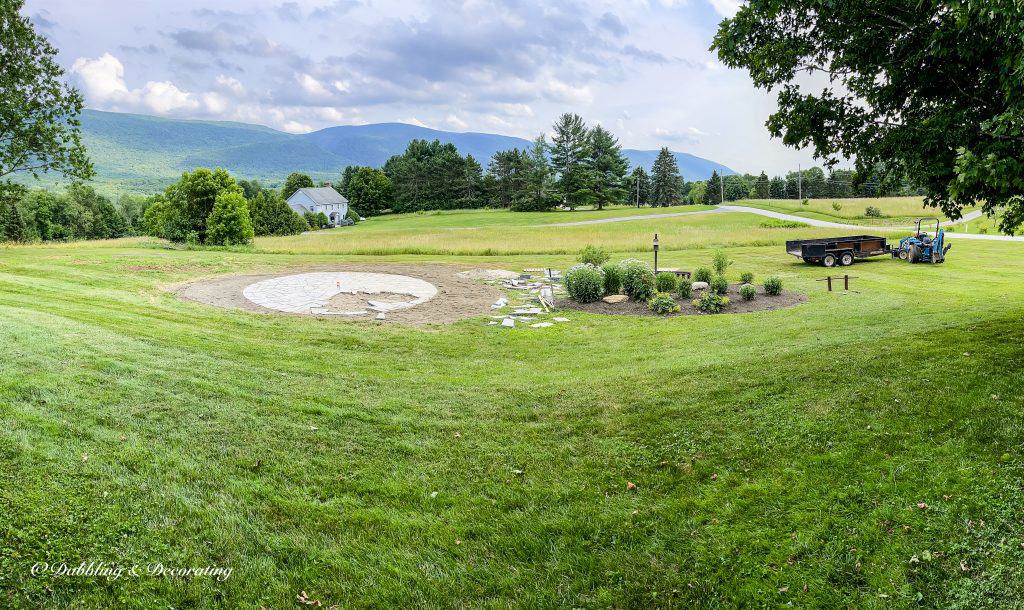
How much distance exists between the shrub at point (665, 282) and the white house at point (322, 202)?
2853 inches

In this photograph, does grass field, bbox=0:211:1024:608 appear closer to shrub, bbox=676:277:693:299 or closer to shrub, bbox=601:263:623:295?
shrub, bbox=676:277:693:299

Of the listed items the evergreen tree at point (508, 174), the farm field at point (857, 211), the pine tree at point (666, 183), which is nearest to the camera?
the farm field at point (857, 211)

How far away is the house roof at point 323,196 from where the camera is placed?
81750 millimetres

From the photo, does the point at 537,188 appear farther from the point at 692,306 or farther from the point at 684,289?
the point at 692,306

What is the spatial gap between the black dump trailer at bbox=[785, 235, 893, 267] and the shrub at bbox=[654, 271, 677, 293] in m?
9.75

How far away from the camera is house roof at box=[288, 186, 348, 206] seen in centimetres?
8175

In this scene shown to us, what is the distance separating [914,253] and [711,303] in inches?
513

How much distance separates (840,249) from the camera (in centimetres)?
1984

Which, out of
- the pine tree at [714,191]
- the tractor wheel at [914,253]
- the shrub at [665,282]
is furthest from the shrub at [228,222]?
the pine tree at [714,191]

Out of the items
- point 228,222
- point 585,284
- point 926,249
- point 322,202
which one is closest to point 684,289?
point 585,284

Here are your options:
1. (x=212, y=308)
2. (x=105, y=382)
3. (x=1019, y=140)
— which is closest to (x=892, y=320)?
(x=1019, y=140)

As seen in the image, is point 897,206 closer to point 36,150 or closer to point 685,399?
point 685,399

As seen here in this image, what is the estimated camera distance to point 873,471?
4.04 m

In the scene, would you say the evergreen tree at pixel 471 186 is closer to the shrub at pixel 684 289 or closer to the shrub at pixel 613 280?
the shrub at pixel 613 280
